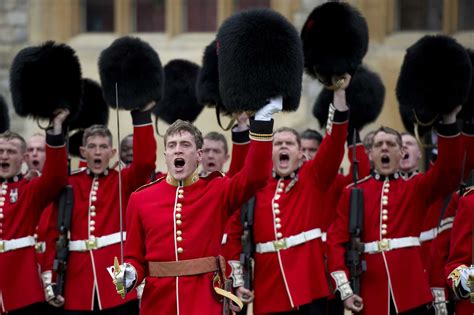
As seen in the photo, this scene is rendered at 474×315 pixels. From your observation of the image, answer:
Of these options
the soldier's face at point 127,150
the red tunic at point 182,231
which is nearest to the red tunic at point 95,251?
the soldier's face at point 127,150

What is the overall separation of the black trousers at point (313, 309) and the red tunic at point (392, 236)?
20 cm

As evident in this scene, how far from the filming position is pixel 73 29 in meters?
14.1

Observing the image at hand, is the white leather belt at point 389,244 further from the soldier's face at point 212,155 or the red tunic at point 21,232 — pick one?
the red tunic at point 21,232

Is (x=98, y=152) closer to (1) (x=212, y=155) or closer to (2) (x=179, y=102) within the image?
(1) (x=212, y=155)

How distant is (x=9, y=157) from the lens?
27.0 feet

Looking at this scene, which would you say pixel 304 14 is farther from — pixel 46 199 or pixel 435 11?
pixel 46 199

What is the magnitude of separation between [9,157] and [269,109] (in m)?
2.48

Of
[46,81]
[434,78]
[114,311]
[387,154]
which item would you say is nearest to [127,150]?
[46,81]

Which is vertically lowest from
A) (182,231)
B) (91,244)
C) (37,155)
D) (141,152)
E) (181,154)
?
(91,244)

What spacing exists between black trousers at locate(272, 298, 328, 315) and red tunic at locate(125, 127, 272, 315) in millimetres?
1345

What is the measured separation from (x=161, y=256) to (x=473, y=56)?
2.75 metres

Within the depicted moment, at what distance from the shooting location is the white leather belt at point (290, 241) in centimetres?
770

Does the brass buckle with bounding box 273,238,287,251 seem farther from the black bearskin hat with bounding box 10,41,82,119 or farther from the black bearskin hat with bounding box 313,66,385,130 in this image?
the black bearskin hat with bounding box 10,41,82,119

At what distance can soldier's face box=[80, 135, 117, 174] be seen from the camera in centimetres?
830
